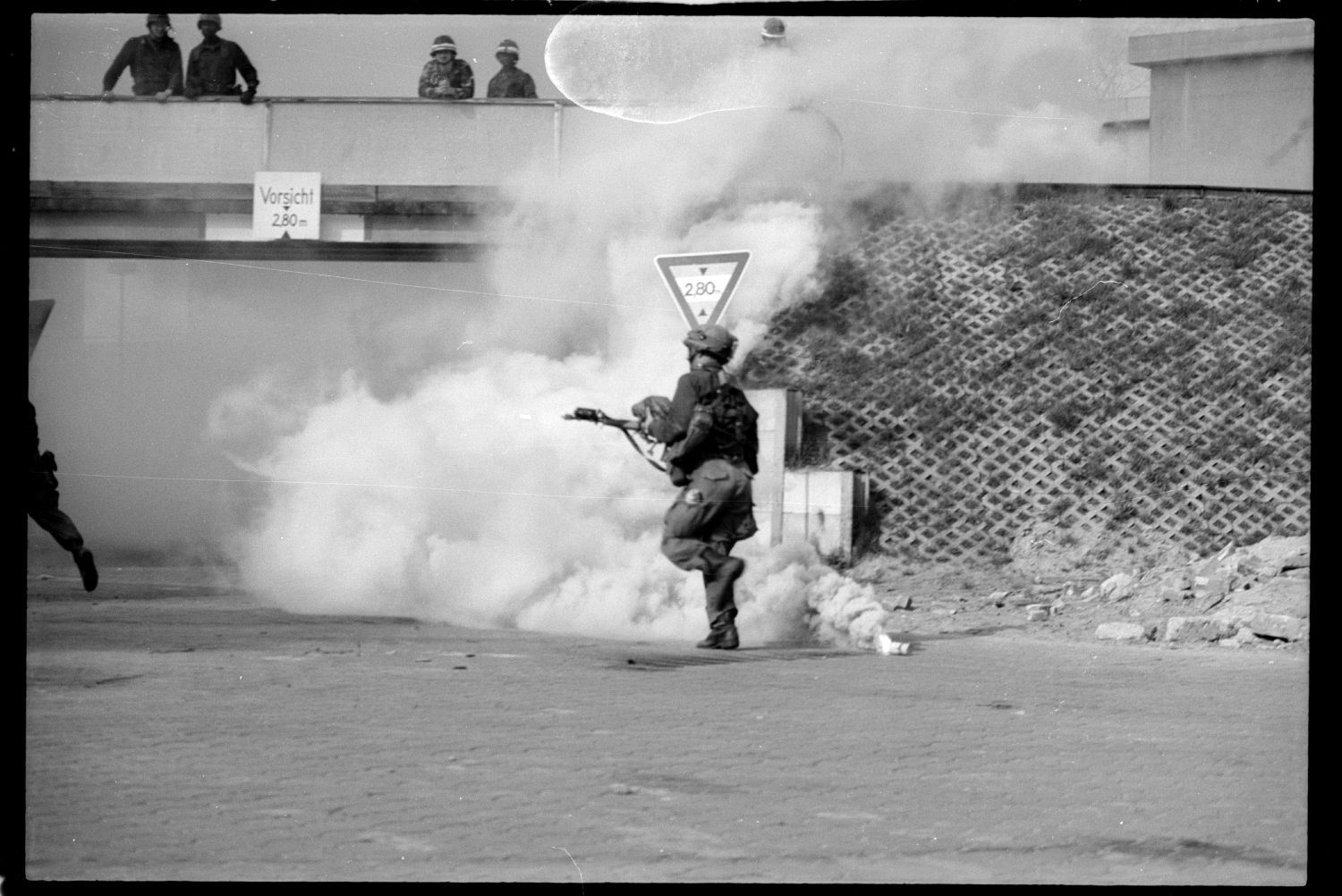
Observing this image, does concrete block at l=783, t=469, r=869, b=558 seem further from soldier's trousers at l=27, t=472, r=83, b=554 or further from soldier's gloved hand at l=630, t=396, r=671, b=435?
soldier's trousers at l=27, t=472, r=83, b=554

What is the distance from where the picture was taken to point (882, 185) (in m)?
7.62

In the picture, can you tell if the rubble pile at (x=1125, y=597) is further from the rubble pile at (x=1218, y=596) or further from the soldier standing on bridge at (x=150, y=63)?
the soldier standing on bridge at (x=150, y=63)

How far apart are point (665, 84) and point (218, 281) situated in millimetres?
2313

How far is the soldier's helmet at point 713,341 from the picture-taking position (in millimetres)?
7281

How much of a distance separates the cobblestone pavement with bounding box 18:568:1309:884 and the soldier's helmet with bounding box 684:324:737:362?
143cm

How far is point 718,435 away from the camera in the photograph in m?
7.52

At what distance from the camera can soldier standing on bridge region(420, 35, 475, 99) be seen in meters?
6.78

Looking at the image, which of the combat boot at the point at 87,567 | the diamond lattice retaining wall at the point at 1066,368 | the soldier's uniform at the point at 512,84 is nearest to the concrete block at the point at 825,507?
the diamond lattice retaining wall at the point at 1066,368

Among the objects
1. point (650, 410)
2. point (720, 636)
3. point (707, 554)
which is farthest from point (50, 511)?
point (720, 636)

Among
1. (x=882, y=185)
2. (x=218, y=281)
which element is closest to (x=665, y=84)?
(x=882, y=185)

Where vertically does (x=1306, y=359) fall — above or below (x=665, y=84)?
below

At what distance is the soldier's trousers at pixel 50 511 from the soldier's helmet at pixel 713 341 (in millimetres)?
2930

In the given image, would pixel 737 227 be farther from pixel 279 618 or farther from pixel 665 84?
pixel 279 618

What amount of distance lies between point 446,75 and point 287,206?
100cm
